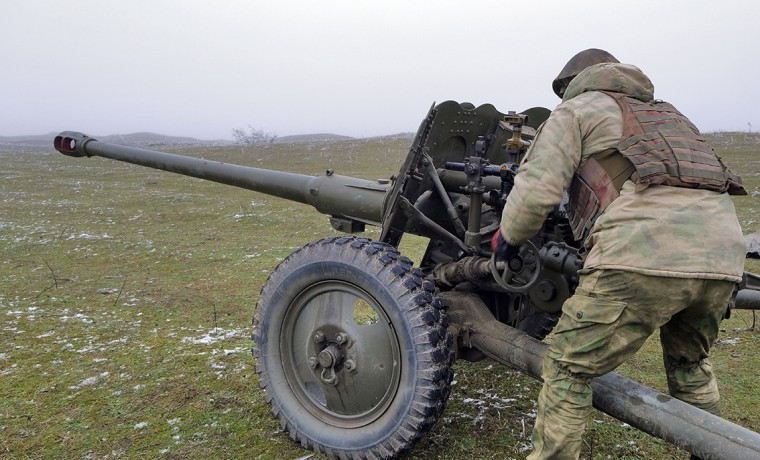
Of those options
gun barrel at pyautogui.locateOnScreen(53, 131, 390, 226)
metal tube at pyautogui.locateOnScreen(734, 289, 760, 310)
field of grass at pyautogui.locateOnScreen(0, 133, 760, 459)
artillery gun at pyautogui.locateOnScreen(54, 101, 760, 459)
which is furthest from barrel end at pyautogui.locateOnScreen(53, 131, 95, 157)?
metal tube at pyautogui.locateOnScreen(734, 289, 760, 310)

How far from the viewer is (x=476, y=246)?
311cm

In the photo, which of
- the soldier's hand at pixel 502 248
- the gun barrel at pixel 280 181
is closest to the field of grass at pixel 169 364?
Answer: the soldier's hand at pixel 502 248

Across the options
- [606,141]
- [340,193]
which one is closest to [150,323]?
[340,193]

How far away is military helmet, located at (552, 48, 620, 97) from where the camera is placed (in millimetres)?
2717

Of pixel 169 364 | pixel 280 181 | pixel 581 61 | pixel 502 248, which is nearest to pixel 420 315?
pixel 502 248

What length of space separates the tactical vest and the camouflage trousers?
355 millimetres

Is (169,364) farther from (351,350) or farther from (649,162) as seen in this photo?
(649,162)

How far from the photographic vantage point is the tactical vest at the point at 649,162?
2.13 m

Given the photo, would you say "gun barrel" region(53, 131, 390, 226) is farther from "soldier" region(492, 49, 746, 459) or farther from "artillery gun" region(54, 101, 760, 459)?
"soldier" region(492, 49, 746, 459)

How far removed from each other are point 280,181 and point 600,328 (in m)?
3.19

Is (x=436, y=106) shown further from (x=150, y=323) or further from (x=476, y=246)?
(x=150, y=323)

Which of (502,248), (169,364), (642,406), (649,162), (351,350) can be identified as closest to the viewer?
(649,162)

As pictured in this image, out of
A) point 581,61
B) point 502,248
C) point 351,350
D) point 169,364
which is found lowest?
point 169,364

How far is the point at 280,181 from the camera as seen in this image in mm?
4762
